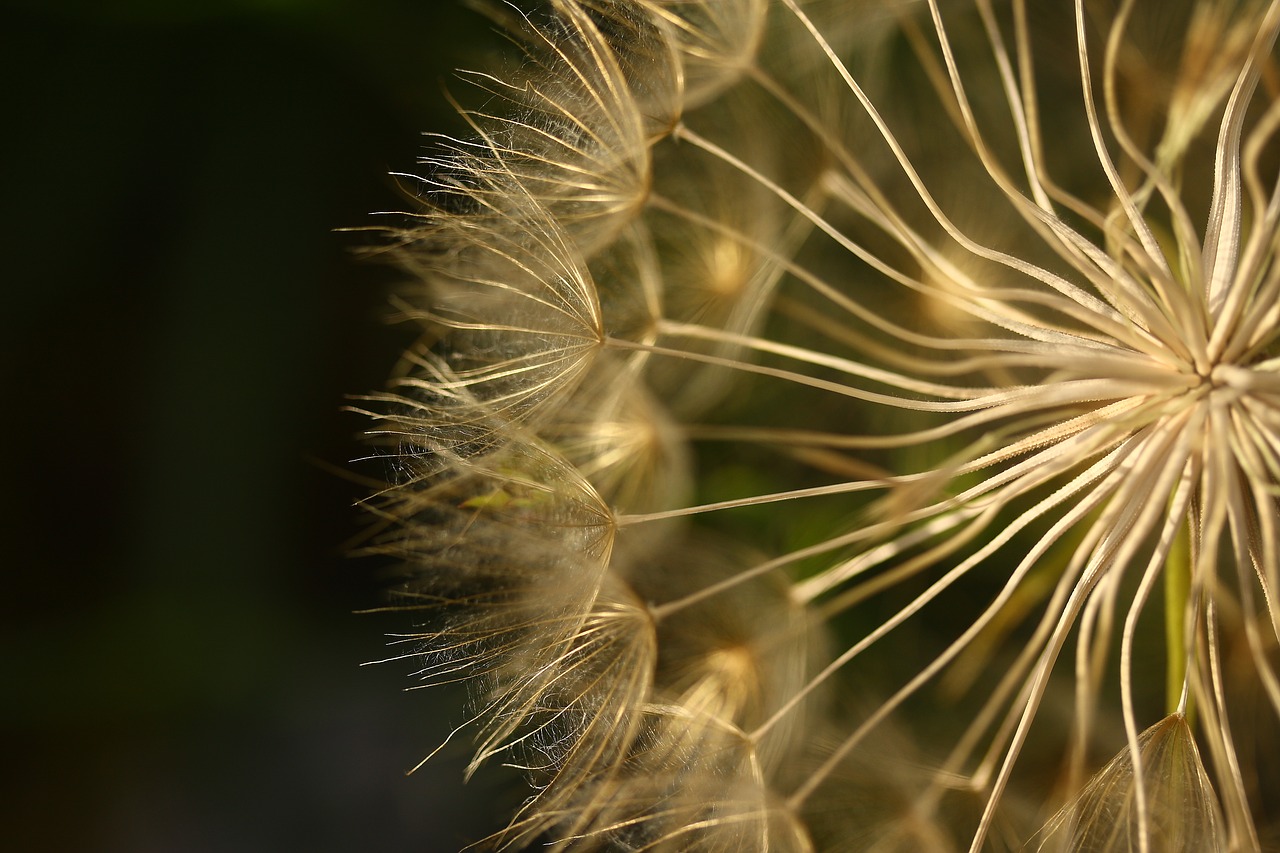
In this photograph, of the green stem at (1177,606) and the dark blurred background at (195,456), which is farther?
the dark blurred background at (195,456)

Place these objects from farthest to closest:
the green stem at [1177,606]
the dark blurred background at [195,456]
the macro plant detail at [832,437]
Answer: the dark blurred background at [195,456]
the green stem at [1177,606]
the macro plant detail at [832,437]

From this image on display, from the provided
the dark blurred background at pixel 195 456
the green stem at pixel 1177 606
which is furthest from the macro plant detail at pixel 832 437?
the dark blurred background at pixel 195 456

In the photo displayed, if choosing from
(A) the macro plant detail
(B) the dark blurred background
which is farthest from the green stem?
(B) the dark blurred background

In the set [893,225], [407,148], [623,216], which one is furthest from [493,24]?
[893,225]

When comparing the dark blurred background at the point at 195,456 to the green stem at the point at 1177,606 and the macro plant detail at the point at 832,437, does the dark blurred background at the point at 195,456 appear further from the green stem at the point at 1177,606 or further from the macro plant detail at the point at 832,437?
the green stem at the point at 1177,606

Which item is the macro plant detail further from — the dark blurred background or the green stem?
the dark blurred background

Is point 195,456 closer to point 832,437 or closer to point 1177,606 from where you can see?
point 832,437

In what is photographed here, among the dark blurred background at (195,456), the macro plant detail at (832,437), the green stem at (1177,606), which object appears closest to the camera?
the macro plant detail at (832,437)
